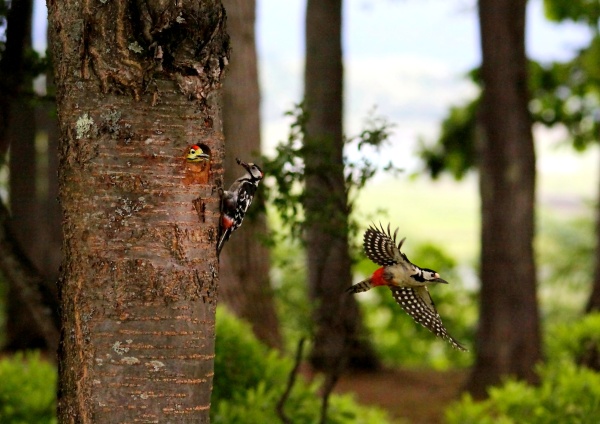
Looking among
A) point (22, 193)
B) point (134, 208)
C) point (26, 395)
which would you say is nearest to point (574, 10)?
point (22, 193)

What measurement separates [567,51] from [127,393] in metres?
11.4

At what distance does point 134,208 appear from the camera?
326 cm

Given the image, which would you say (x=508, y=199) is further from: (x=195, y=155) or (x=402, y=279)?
(x=195, y=155)

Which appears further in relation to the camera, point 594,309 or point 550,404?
point 594,309

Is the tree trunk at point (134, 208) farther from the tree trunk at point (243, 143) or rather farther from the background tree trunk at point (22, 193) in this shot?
the tree trunk at point (243, 143)

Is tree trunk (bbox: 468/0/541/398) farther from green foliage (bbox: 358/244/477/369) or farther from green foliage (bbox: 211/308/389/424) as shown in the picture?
green foliage (bbox: 358/244/477/369)

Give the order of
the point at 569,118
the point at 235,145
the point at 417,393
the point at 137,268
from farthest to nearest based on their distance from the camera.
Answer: the point at 569,118, the point at 417,393, the point at 235,145, the point at 137,268

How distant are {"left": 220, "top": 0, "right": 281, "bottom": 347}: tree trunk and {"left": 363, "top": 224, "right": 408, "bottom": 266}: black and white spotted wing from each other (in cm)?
483

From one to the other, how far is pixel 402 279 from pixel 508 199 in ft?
21.7

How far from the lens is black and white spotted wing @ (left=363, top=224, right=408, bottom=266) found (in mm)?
3495

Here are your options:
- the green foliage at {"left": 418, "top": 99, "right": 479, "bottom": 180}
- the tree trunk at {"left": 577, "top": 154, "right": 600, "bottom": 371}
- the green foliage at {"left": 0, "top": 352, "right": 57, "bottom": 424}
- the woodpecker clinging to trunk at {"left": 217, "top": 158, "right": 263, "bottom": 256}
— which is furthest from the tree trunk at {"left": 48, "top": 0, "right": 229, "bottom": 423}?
the green foliage at {"left": 418, "top": 99, "right": 479, "bottom": 180}

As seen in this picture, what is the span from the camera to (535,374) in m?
9.75

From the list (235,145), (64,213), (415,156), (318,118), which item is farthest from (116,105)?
(415,156)

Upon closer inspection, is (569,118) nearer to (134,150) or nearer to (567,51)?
(567,51)
